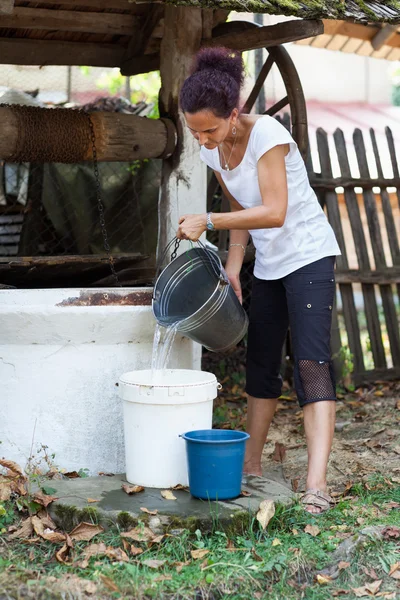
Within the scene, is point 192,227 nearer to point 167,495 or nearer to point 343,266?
point 167,495

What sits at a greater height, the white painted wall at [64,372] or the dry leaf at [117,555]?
the white painted wall at [64,372]

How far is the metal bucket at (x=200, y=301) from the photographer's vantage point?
3814 mm

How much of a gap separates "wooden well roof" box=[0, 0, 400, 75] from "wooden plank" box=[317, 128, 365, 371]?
1.53 meters

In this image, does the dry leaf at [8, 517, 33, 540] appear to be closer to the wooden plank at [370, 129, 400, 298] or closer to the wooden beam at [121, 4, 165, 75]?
the wooden beam at [121, 4, 165, 75]

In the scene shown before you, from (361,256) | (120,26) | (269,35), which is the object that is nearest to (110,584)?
(269,35)

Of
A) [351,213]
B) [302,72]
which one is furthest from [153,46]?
[302,72]

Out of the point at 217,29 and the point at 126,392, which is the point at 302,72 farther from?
the point at 126,392

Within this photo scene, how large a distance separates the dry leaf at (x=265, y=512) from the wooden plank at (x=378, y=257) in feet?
12.1

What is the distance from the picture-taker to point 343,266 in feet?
22.3

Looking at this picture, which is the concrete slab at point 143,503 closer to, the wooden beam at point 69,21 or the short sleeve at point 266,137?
the short sleeve at point 266,137

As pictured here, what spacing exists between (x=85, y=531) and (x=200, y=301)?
4.08 feet

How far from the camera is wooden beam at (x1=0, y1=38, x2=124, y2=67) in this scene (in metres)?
5.38

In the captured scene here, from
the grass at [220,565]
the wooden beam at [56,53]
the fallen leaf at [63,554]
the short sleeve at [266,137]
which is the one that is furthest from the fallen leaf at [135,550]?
the wooden beam at [56,53]

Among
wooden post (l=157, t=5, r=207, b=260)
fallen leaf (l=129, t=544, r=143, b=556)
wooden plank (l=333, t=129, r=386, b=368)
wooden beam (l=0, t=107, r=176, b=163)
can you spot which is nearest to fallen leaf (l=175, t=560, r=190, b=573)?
fallen leaf (l=129, t=544, r=143, b=556)
